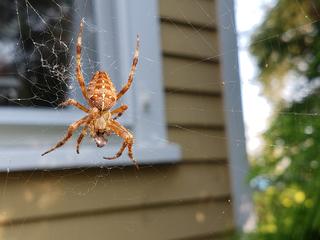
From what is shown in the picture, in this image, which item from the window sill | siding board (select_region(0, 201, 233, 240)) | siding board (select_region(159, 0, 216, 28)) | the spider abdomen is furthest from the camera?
siding board (select_region(159, 0, 216, 28))

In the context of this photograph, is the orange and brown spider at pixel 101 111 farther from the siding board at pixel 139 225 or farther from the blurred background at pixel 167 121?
the siding board at pixel 139 225

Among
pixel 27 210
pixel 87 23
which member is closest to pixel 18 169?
pixel 27 210

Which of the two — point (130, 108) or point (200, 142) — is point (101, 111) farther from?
point (200, 142)

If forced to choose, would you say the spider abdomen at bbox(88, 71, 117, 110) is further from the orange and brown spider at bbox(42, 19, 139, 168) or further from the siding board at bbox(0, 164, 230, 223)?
the siding board at bbox(0, 164, 230, 223)

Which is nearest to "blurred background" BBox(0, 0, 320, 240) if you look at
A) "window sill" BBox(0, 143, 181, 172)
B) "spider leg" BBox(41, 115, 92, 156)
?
"window sill" BBox(0, 143, 181, 172)

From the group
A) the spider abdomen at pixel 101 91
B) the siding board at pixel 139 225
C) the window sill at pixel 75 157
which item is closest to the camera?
the spider abdomen at pixel 101 91

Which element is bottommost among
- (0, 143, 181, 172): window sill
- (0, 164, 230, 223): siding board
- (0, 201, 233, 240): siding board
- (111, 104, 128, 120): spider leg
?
(0, 201, 233, 240): siding board

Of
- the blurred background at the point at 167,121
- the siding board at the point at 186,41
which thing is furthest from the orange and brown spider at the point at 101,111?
→ the siding board at the point at 186,41

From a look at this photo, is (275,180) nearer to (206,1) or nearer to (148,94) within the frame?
(148,94)
